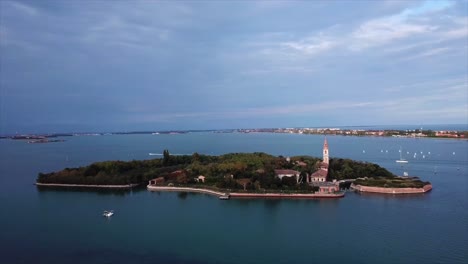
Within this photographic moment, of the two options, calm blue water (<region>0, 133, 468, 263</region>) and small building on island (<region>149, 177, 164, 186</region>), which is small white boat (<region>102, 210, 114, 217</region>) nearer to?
calm blue water (<region>0, 133, 468, 263</region>)

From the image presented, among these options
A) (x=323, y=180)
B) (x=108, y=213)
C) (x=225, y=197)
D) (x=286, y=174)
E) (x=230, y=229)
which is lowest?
(x=230, y=229)

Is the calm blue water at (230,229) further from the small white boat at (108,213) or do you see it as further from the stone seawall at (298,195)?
the stone seawall at (298,195)

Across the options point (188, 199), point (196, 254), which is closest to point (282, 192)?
point (188, 199)

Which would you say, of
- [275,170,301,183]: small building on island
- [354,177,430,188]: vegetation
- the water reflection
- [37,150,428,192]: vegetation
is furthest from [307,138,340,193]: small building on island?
the water reflection

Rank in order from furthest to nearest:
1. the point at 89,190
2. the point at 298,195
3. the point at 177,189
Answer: the point at 89,190 → the point at 177,189 → the point at 298,195

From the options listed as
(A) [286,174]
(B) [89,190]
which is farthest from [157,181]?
(A) [286,174]

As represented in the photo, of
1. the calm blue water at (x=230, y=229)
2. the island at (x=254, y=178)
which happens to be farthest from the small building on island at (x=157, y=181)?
the calm blue water at (x=230, y=229)

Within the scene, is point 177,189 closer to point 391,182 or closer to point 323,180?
point 323,180
